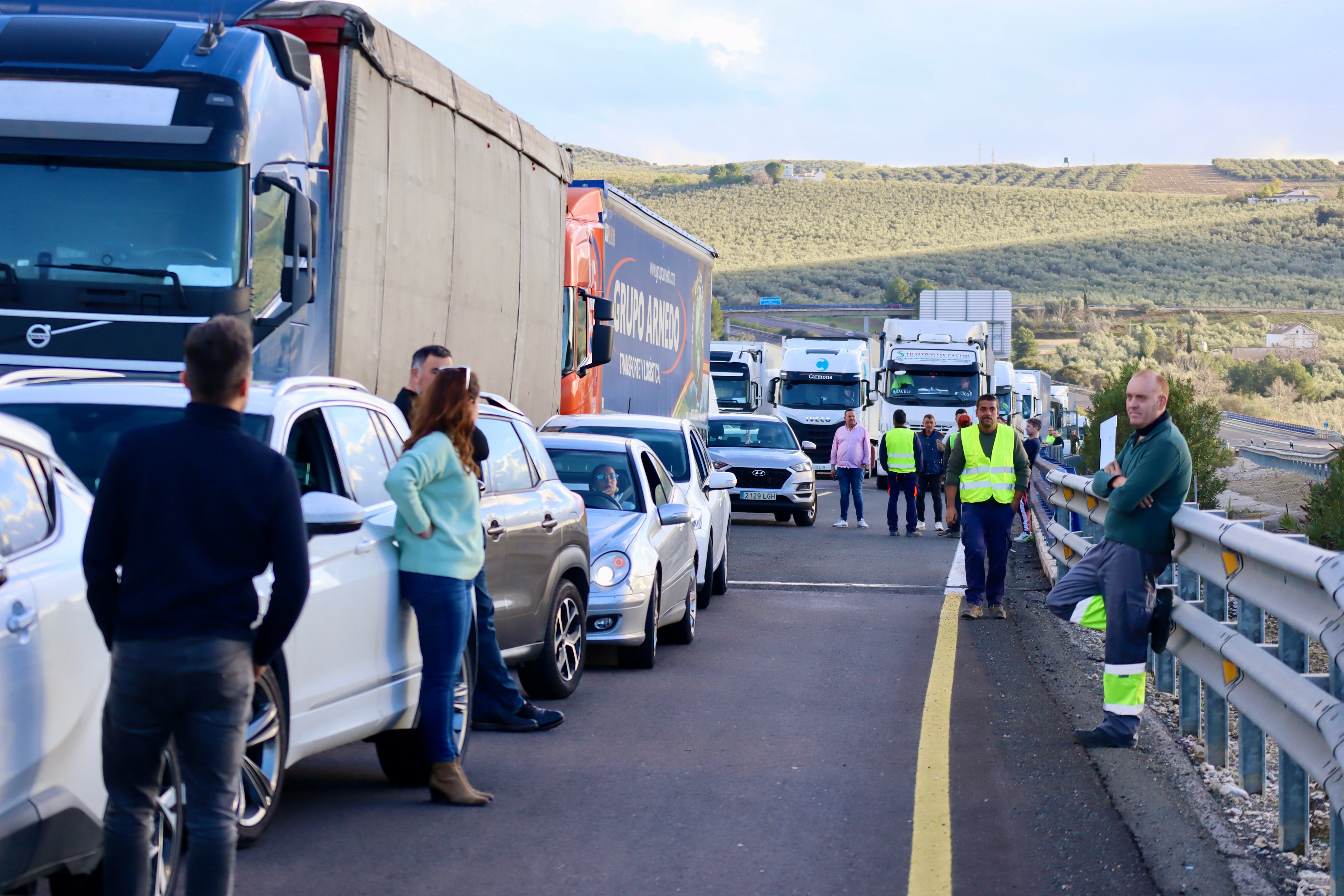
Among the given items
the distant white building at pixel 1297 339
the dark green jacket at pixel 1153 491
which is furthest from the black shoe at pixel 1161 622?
the distant white building at pixel 1297 339

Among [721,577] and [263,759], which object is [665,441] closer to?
[721,577]

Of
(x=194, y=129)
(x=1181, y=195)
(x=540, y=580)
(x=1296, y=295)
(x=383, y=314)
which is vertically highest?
(x=1181, y=195)

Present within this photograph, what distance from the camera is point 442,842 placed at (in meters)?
5.55

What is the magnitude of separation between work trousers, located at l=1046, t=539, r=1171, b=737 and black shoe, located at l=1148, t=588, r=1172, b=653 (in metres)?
0.04

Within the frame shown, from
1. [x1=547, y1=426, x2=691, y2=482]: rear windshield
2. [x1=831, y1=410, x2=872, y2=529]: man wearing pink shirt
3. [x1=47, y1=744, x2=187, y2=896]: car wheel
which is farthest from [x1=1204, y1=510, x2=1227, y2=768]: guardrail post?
[x1=831, y1=410, x2=872, y2=529]: man wearing pink shirt

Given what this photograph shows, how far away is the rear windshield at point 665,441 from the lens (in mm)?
13617

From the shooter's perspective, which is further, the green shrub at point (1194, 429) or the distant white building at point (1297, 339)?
the distant white building at point (1297, 339)

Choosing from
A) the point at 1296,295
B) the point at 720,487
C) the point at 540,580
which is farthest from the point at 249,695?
the point at 1296,295

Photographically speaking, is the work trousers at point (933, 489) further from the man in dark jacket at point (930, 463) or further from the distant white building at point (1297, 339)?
the distant white building at point (1297, 339)

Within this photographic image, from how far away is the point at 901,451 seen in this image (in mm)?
20969

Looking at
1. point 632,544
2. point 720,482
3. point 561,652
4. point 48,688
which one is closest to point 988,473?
point 720,482

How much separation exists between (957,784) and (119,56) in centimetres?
616

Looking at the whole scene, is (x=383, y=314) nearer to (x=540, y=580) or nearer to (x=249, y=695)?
(x=540, y=580)

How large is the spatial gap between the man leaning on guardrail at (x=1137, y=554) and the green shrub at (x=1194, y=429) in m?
10.3
